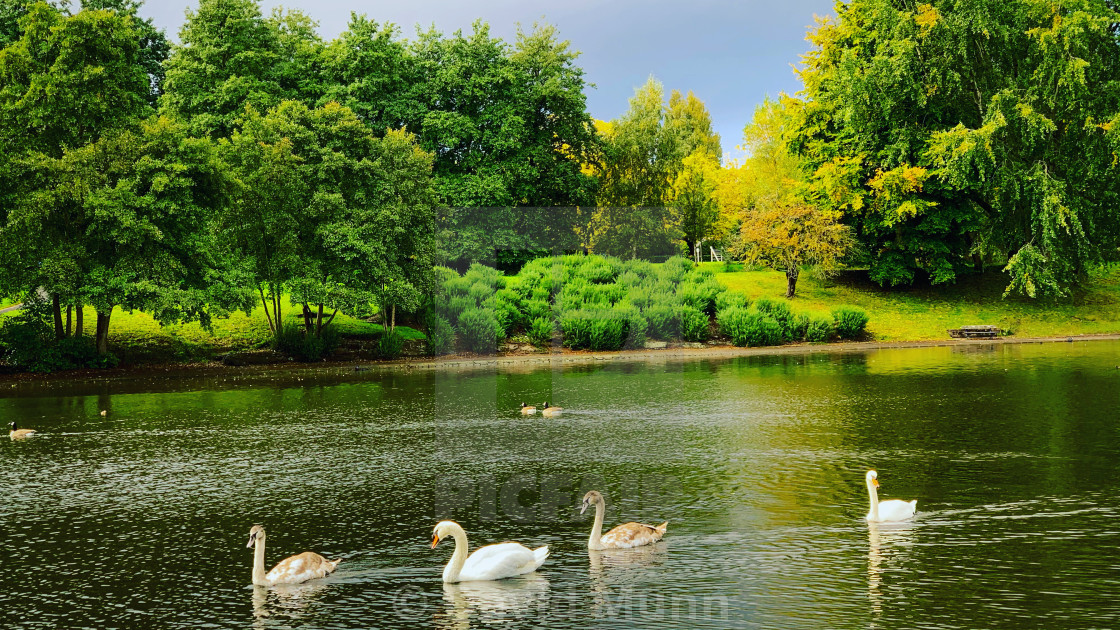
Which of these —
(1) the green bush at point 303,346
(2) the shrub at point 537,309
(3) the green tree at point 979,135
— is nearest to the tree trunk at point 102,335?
(1) the green bush at point 303,346

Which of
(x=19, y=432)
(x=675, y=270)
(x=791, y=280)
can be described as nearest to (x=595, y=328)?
(x=675, y=270)

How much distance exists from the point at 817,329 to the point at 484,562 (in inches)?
1708

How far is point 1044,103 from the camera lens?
5425cm

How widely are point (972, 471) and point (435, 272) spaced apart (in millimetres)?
36192

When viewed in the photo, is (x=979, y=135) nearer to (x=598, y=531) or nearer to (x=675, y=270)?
(x=675, y=270)

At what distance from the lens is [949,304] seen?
59000 millimetres

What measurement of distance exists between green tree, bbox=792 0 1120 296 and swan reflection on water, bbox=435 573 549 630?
4860 cm

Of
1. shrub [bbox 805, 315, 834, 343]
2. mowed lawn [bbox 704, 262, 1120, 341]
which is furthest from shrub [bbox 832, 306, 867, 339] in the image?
mowed lawn [bbox 704, 262, 1120, 341]

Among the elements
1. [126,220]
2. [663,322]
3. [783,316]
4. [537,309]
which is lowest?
[663,322]

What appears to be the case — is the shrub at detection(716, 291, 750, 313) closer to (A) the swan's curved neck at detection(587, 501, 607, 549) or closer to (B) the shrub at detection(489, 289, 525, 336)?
(B) the shrub at detection(489, 289, 525, 336)

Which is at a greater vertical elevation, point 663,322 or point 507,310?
point 507,310

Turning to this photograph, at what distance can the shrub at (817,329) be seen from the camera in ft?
174

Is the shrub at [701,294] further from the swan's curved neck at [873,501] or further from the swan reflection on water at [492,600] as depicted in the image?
the swan reflection on water at [492,600]

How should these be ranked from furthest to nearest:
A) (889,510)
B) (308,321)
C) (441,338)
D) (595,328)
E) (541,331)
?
(541,331), (595,328), (441,338), (308,321), (889,510)
